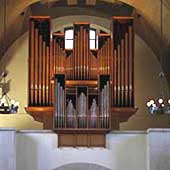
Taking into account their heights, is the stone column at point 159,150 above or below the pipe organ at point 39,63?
below

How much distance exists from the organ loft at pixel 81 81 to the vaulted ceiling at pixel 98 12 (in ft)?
1.92

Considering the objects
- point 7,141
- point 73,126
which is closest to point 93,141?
point 73,126

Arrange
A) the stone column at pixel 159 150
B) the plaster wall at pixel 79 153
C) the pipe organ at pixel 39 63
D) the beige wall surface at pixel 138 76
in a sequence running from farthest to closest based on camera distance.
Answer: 1. the beige wall surface at pixel 138 76
2. the pipe organ at pixel 39 63
3. the plaster wall at pixel 79 153
4. the stone column at pixel 159 150

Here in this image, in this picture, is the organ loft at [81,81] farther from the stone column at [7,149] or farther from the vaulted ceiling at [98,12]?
the stone column at [7,149]

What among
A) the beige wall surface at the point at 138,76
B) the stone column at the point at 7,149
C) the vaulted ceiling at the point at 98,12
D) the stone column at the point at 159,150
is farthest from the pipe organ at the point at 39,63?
the stone column at the point at 159,150

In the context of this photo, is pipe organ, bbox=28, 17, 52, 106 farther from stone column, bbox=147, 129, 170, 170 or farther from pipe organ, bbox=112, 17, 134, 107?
stone column, bbox=147, 129, 170, 170

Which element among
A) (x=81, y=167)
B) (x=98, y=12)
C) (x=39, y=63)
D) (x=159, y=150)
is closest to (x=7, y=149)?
(x=81, y=167)

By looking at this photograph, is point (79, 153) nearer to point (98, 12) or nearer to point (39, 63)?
point (39, 63)

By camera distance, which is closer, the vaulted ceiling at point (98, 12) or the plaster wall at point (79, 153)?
the plaster wall at point (79, 153)

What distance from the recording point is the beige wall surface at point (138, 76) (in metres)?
21.2

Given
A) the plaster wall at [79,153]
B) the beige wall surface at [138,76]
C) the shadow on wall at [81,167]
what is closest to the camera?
the plaster wall at [79,153]

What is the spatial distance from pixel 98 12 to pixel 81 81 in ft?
13.3

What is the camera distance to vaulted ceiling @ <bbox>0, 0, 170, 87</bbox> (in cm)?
1883

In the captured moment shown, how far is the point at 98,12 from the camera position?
2183 cm
